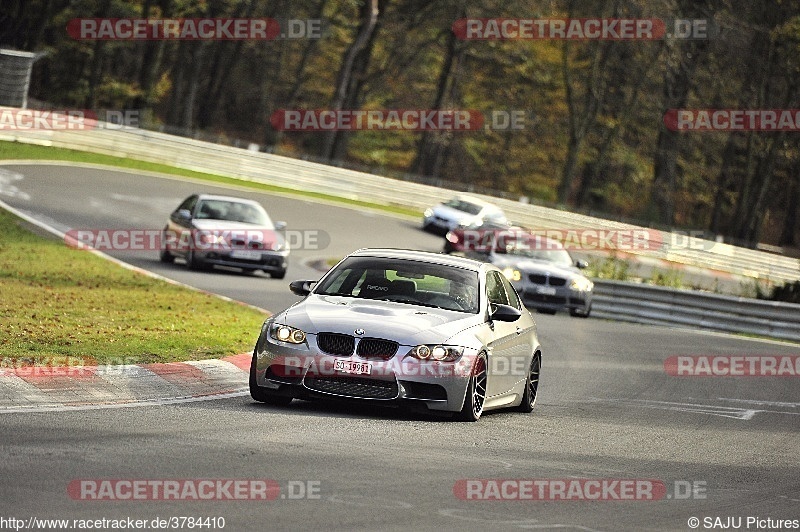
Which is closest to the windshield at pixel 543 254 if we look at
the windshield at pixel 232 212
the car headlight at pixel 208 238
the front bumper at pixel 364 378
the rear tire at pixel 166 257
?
the windshield at pixel 232 212

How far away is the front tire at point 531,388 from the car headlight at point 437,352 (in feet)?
6.33

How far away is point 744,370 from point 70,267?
1029cm

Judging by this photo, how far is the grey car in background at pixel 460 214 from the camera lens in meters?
45.7

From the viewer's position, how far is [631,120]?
7369 centimetres

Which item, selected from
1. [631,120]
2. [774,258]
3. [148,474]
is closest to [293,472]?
[148,474]

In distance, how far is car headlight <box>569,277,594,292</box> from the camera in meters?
27.5

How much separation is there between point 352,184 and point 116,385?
127 ft

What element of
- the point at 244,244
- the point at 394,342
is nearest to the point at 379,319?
Answer: the point at 394,342

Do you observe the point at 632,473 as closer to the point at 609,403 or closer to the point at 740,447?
the point at 740,447

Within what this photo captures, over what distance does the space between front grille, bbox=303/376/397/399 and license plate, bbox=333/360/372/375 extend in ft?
0.21

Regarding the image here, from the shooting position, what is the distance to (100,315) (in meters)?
16.2

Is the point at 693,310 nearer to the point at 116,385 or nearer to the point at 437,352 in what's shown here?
the point at 437,352

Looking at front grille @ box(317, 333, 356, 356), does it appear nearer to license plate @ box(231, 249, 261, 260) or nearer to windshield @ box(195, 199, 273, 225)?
license plate @ box(231, 249, 261, 260)

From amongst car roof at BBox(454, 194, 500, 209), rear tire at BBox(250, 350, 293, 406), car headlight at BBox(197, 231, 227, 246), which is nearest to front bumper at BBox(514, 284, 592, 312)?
car headlight at BBox(197, 231, 227, 246)
